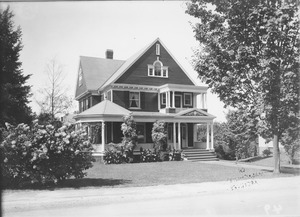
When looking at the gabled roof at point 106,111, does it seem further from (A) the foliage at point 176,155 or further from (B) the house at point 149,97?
(A) the foliage at point 176,155

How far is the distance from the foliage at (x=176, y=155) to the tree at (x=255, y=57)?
376 inches

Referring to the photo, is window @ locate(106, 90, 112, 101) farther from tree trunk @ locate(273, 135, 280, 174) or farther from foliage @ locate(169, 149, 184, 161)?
tree trunk @ locate(273, 135, 280, 174)

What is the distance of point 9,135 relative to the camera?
35.5 feet

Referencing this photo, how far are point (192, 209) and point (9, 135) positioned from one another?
721 cm

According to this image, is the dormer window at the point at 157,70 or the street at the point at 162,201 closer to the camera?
the street at the point at 162,201

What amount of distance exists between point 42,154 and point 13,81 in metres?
14.8

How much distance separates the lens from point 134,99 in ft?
92.8

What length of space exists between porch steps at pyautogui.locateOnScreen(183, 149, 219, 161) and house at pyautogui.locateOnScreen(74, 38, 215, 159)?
2.45ft

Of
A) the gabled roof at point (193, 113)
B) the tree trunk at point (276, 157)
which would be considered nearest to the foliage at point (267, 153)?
the gabled roof at point (193, 113)

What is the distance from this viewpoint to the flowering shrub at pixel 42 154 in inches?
421

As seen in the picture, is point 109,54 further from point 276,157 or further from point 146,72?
point 276,157

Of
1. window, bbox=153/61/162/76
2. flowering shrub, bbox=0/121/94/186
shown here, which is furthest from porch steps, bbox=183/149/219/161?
flowering shrub, bbox=0/121/94/186

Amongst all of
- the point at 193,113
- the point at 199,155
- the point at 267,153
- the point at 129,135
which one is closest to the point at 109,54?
the point at 193,113

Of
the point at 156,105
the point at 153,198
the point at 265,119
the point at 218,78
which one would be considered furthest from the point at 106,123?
the point at 153,198
